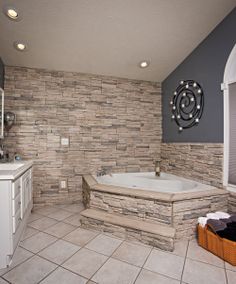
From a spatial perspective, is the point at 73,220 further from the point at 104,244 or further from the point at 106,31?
the point at 106,31

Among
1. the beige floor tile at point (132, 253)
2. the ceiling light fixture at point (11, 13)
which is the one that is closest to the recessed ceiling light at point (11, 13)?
the ceiling light fixture at point (11, 13)

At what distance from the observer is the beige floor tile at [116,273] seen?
54.4 inches

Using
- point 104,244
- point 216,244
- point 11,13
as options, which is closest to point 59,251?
point 104,244

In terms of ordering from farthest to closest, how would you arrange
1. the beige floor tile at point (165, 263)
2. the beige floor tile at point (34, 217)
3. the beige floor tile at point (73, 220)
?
1. the beige floor tile at point (34, 217)
2. the beige floor tile at point (73, 220)
3. the beige floor tile at point (165, 263)

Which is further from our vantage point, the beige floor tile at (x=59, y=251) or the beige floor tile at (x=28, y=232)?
the beige floor tile at (x=28, y=232)

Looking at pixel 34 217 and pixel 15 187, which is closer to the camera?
pixel 15 187

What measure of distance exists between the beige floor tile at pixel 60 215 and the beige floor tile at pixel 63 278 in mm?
1051

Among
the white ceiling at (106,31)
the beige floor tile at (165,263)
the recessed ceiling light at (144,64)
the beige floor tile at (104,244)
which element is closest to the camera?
the beige floor tile at (165,263)

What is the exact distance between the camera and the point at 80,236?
6.63 ft

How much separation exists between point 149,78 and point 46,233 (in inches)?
120

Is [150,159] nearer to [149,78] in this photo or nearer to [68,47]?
[149,78]

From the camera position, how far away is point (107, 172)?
10.5 feet

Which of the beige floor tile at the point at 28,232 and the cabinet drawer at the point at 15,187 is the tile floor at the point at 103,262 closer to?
the beige floor tile at the point at 28,232

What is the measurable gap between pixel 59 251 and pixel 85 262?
0.33 metres
